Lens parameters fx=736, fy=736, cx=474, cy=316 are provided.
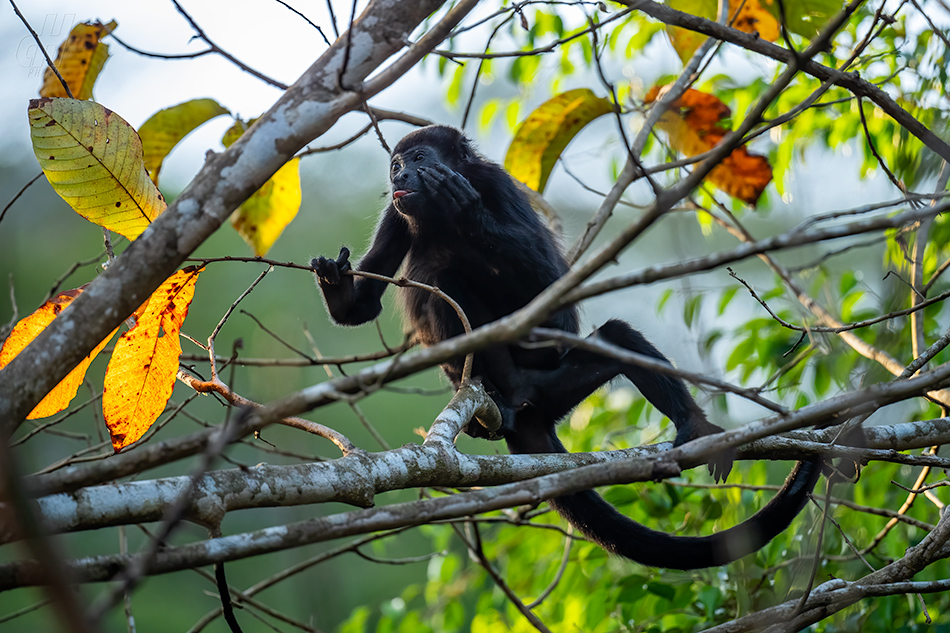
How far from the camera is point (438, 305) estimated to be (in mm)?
3281

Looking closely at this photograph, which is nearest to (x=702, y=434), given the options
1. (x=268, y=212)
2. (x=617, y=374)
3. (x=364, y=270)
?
(x=617, y=374)

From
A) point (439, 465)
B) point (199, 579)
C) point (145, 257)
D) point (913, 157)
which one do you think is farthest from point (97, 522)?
point (199, 579)

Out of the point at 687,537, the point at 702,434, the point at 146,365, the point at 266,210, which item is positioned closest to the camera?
the point at 146,365

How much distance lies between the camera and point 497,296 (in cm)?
340

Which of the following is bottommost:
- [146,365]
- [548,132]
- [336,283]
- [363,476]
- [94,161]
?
[363,476]

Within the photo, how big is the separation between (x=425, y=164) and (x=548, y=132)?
2.00ft

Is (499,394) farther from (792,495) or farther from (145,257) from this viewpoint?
(145,257)

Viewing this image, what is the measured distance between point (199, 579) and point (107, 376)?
11.9 metres

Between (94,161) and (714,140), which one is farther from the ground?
(714,140)

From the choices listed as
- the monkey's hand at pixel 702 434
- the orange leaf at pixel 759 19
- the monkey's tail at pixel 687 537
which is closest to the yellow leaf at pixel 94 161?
the monkey's tail at pixel 687 537

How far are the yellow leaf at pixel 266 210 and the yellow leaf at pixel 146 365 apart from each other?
2.99 ft

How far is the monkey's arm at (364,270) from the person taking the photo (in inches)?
114

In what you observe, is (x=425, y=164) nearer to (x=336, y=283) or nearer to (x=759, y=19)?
(x=336, y=283)

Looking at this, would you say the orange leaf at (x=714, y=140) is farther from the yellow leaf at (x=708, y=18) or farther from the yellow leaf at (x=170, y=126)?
the yellow leaf at (x=170, y=126)
